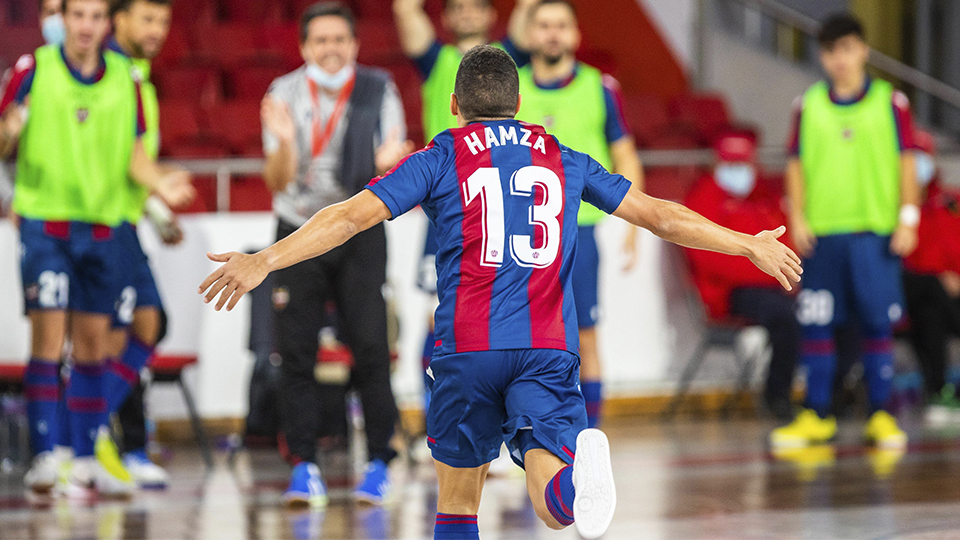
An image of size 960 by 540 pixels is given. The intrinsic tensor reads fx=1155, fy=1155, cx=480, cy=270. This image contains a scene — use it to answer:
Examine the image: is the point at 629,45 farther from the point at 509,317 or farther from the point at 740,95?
the point at 509,317

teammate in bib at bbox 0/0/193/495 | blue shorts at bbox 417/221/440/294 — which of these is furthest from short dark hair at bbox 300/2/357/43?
blue shorts at bbox 417/221/440/294

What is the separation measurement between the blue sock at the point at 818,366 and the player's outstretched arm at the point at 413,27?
287 centimetres

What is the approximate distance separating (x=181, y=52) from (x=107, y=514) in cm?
698

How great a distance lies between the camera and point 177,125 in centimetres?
978

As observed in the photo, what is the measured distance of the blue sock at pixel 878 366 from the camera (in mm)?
6891

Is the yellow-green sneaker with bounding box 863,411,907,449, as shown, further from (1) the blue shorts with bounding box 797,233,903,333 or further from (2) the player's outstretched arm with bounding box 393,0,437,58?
(2) the player's outstretched arm with bounding box 393,0,437,58

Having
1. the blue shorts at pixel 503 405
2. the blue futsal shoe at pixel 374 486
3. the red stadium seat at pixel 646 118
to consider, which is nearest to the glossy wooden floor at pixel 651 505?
the blue futsal shoe at pixel 374 486

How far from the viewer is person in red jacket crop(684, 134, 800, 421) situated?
8.27 metres

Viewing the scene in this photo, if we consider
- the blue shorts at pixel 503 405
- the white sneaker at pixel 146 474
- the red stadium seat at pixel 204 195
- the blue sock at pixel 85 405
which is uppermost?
the red stadium seat at pixel 204 195

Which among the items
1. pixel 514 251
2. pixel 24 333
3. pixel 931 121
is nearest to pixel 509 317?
pixel 514 251

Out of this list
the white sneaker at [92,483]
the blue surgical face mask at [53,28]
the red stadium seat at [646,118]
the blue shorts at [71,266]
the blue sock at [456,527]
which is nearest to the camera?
the blue sock at [456,527]

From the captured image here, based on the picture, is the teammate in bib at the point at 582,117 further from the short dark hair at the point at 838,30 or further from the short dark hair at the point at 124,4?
the short dark hair at the point at 124,4

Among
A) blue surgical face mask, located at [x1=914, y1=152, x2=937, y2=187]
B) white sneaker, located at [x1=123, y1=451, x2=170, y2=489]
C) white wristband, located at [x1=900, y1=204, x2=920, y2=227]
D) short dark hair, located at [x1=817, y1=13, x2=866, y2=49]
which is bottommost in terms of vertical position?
white sneaker, located at [x1=123, y1=451, x2=170, y2=489]

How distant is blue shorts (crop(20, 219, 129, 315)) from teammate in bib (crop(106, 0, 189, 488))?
11cm
